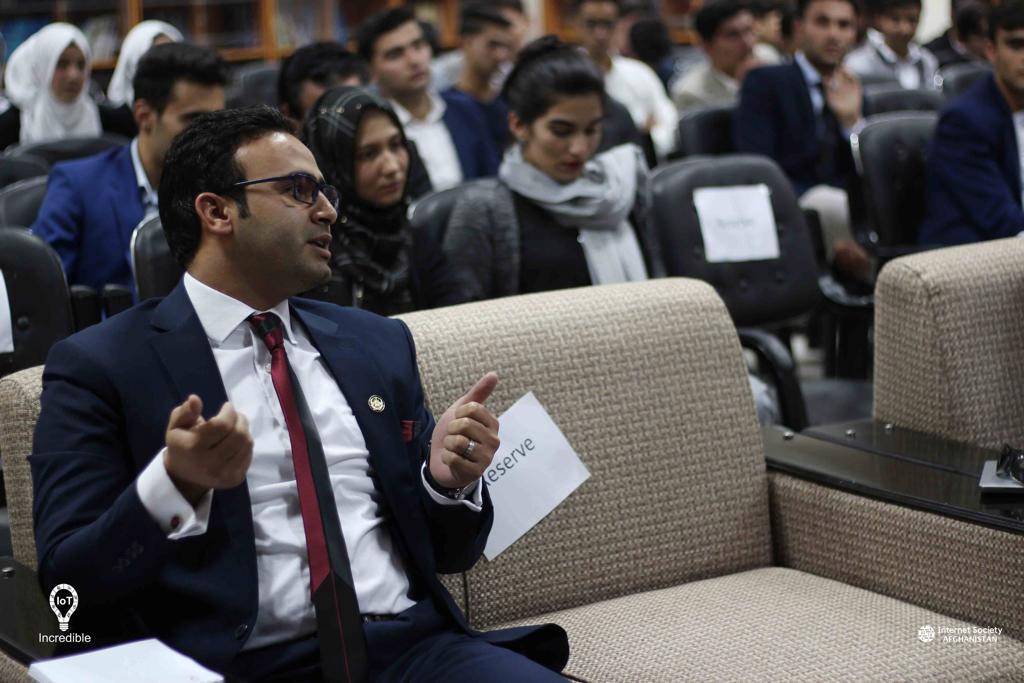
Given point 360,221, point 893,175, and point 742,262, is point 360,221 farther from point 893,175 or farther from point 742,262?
point 893,175

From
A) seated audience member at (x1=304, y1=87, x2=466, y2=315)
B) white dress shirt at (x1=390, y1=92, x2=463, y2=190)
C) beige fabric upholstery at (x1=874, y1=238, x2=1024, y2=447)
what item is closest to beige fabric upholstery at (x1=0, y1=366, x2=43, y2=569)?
seated audience member at (x1=304, y1=87, x2=466, y2=315)

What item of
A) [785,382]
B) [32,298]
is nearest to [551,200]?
[785,382]

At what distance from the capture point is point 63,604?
1.46m

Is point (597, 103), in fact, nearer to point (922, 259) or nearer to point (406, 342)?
point (922, 259)

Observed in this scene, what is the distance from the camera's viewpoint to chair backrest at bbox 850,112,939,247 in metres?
3.47

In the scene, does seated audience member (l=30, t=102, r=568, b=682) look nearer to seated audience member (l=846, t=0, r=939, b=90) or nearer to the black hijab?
the black hijab

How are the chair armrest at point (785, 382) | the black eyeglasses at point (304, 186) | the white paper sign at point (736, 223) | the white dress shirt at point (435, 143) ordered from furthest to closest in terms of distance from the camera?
the white dress shirt at point (435, 143)
the white paper sign at point (736, 223)
the chair armrest at point (785, 382)
the black eyeglasses at point (304, 186)

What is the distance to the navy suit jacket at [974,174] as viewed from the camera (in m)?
3.37

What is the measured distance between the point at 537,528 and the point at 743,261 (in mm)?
1240

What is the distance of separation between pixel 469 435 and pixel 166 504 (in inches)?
14.0

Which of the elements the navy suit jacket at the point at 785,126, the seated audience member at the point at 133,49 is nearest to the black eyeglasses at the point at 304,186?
the navy suit jacket at the point at 785,126

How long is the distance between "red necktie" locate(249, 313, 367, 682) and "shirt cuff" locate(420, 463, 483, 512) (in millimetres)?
126

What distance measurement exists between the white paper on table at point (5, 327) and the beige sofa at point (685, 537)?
38 cm

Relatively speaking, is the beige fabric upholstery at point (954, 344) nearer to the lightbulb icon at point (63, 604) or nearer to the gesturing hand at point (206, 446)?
the gesturing hand at point (206, 446)
